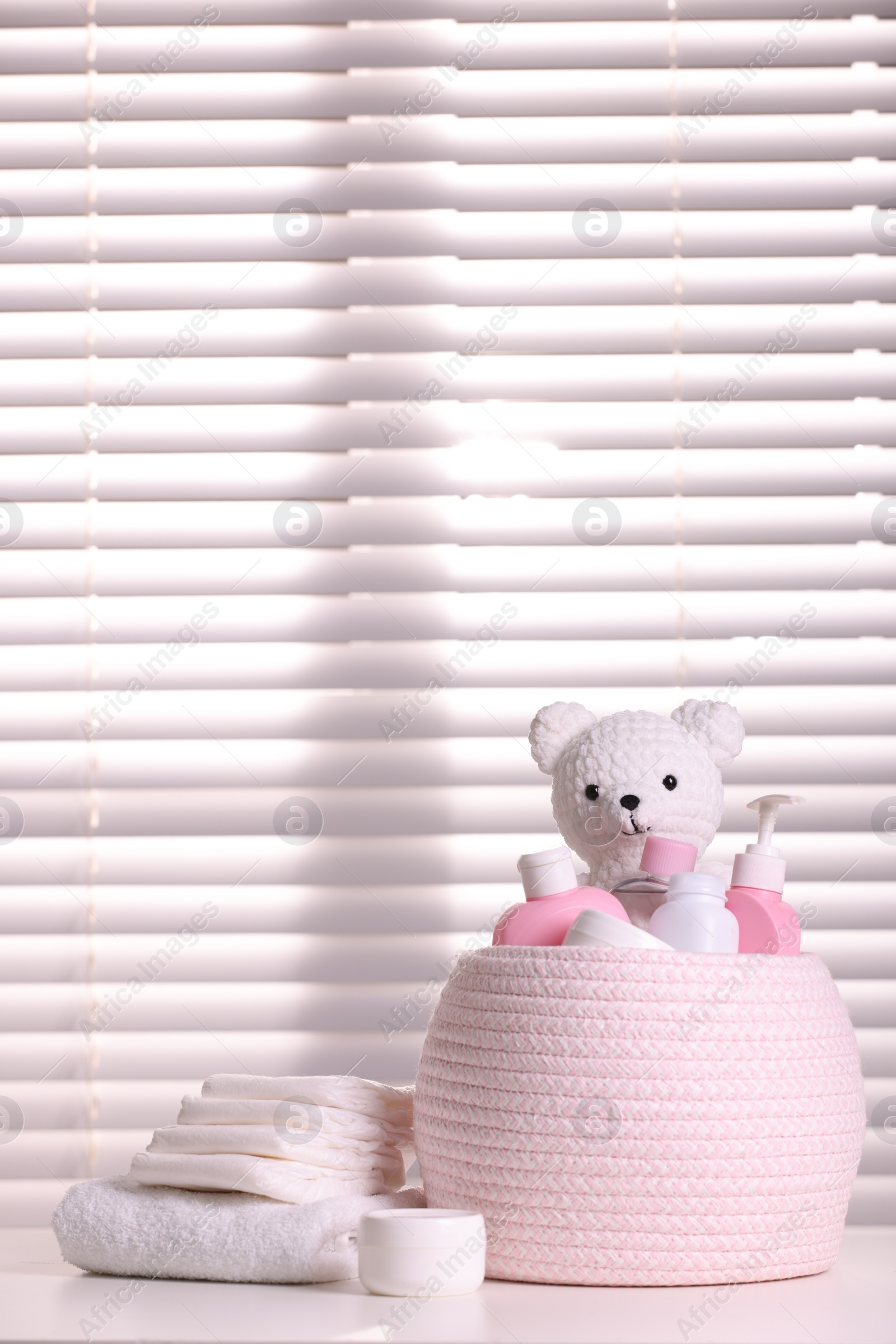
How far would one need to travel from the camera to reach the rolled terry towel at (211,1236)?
0.67m

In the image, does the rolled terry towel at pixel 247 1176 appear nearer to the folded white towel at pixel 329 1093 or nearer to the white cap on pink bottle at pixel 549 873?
the folded white towel at pixel 329 1093

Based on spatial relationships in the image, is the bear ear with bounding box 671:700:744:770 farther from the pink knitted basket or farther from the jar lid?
the jar lid

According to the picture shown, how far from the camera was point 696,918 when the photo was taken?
666 mm

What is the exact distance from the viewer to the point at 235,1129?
2.31ft

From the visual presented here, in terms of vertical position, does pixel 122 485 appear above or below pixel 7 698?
above

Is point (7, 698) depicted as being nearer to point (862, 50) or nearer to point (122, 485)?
point (122, 485)

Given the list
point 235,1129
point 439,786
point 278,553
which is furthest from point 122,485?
point 235,1129

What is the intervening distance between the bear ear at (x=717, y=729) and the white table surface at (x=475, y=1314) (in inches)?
12.9

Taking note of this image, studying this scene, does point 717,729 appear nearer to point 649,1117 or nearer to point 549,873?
point 549,873

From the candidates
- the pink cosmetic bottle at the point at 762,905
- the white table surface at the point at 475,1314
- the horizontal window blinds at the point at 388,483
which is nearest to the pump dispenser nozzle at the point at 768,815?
the pink cosmetic bottle at the point at 762,905

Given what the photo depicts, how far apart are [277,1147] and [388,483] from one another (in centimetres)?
67

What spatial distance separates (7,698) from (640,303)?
745 millimetres

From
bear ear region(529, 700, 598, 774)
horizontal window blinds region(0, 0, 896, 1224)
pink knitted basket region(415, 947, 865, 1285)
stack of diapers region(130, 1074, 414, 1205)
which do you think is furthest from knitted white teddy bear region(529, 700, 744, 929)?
horizontal window blinds region(0, 0, 896, 1224)

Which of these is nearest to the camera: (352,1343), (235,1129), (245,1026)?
(352,1343)
